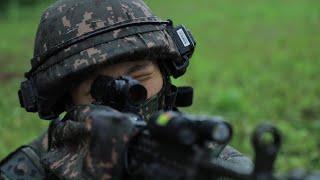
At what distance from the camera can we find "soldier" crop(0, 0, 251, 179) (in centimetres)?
333

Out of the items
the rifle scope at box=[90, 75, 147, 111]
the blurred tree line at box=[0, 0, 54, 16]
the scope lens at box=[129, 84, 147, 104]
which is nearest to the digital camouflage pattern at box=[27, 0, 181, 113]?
the rifle scope at box=[90, 75, 147, 111]

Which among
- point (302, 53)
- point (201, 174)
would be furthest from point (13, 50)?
point (201, 174)

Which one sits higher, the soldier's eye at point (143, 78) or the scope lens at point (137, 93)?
the soldier's eye at point (143, 78)

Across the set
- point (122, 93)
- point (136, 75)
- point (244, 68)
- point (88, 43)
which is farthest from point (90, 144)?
point (244, 68)

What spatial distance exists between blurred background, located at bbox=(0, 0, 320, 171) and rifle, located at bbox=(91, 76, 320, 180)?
1960mm

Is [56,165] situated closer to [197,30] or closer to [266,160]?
[266,160]

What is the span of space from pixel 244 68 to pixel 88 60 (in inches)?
287

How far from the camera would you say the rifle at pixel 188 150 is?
189cm

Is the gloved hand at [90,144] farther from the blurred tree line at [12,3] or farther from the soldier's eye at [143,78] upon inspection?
the blurred tree line at [12,3]

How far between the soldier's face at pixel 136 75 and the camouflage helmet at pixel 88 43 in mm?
41

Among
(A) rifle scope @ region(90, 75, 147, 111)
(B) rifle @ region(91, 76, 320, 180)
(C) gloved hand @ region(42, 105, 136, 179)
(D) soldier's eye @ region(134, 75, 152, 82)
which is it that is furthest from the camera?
(D) soldier's eye @ region(134, 75, 152, 82)

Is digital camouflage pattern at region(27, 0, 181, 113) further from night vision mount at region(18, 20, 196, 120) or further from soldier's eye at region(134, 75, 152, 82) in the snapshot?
soldier's eye at region(134, 75, 152, 82)

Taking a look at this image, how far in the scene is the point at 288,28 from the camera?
13992mm

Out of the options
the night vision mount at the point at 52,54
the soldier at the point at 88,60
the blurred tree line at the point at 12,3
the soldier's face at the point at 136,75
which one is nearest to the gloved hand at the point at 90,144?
the soldier at the point at 88,60
